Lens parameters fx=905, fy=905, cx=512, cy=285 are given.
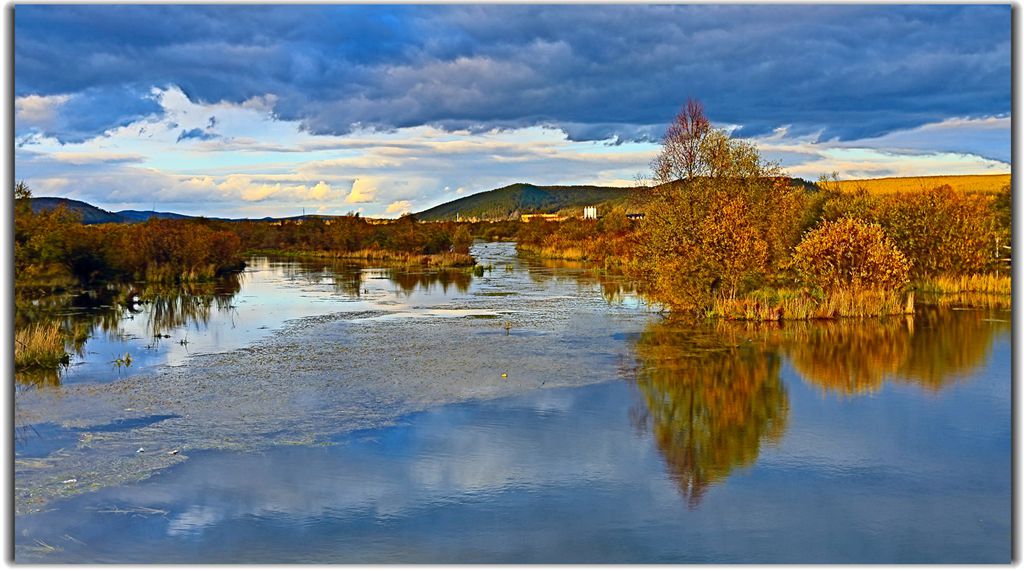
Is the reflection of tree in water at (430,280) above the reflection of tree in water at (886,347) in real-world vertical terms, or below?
above

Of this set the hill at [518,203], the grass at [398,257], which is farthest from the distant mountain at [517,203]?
the grass at [398,257]

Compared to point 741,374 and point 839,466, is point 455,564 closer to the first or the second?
point 839,466

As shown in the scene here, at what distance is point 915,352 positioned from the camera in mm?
17406

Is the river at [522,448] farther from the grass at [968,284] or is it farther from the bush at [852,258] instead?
the grass at [968,284]

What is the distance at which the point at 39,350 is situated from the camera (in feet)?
52.6

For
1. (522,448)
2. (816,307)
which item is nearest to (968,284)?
(816,307)

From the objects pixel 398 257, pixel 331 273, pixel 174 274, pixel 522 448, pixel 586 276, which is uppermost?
pixel 398 257

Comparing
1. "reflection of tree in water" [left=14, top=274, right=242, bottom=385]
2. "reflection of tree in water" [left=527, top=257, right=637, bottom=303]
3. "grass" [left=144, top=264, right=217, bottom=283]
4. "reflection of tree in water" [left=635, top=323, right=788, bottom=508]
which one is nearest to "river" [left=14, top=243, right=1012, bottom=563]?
"reflection of tree in water" [left=635, top=323, right=788, bottom=508]

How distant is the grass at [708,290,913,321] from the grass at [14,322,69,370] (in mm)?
14575

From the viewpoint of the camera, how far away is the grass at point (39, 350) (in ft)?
51.7

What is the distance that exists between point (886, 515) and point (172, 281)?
1239 inches

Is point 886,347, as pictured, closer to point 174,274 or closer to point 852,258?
point 852,258

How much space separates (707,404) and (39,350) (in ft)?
38.1

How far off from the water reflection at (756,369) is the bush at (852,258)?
1.30 meters
